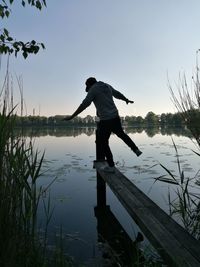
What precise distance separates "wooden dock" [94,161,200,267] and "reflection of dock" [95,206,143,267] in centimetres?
79

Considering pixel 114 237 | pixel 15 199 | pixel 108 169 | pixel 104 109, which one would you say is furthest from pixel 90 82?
pixel 15 199

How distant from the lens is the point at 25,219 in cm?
201

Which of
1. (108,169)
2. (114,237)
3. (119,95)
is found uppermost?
(119,95)

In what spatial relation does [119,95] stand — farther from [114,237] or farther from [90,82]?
[114,237]

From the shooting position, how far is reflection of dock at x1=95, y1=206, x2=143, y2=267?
4.51 m

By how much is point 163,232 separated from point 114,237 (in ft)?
9.71

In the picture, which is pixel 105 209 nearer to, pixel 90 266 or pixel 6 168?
pixel 90 266

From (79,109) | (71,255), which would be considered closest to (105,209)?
(71,255)

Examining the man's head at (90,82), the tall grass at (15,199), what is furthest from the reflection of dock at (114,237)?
the man's head at (90,82)

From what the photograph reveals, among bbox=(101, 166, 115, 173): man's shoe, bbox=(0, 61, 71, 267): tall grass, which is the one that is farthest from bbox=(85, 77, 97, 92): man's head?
bbox=(0, 61, 71, 267): tall grass

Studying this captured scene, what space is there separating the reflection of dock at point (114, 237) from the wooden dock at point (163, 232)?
79cm

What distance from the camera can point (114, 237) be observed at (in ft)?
18.1

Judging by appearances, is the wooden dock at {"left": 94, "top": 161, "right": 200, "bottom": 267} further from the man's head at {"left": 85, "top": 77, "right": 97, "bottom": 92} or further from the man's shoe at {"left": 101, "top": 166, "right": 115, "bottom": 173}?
the man's head at {"left": 85, "top": 77, "right": 97, "bottom": 92}

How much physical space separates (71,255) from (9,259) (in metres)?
3.03
